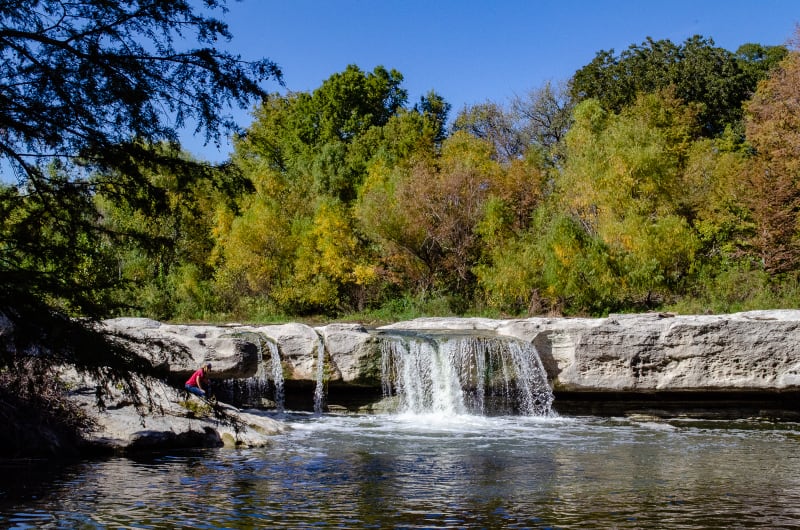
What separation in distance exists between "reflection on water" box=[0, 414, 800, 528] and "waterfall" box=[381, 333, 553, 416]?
2.70m

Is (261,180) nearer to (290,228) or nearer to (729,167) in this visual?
(290,228)

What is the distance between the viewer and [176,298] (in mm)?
30922

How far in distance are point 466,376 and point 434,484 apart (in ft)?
24.4

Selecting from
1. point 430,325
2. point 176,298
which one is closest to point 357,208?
point 176,298

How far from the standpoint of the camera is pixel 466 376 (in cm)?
1627

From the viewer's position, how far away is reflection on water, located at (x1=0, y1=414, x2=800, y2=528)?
7133 millimetres

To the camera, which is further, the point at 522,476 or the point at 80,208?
the point at 522,476

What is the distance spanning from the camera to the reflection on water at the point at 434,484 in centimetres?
713

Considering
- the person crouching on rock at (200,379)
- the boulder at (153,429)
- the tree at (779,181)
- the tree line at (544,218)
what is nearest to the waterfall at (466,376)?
the person crouching on rock at (200,379)

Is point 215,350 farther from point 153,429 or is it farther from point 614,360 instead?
point 614,360

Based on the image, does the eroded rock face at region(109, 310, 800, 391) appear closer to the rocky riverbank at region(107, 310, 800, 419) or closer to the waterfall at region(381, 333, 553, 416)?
the rocky riverbank at region(107, 310, 800, 419)

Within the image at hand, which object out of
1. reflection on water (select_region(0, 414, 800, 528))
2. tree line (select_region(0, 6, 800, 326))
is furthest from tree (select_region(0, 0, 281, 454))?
tree line (select_region(0, 6, 800, 326))

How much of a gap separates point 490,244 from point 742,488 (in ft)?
69.3

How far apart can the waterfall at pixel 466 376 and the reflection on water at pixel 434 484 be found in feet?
8.84
